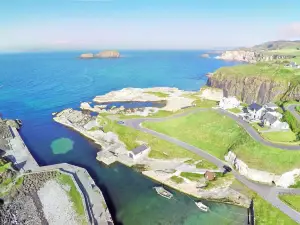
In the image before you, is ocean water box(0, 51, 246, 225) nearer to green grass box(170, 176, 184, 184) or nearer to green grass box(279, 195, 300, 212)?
green grass box(170, 176, 184, 184)

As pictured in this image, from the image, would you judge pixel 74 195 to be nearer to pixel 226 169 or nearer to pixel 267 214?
pixel 226 169

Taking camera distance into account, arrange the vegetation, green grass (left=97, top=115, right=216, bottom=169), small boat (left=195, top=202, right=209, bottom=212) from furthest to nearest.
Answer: the vegetation < green grass (left=97, top=115, right=216, bottom=169) < small boat (left=195, top=202, right=209, bottom=212)

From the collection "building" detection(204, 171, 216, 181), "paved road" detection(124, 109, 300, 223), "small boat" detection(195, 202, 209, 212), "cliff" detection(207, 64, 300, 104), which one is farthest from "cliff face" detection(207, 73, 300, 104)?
"small boat" detection(195, 202, 209, 212)

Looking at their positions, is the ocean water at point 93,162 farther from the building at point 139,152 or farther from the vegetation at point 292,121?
the vegetation at point 292,121

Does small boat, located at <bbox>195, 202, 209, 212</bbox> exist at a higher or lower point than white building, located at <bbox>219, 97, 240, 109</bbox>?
lower

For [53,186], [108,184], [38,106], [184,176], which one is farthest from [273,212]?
[38,106]

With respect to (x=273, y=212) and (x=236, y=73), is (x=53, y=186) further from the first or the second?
(x=236, y=73)
